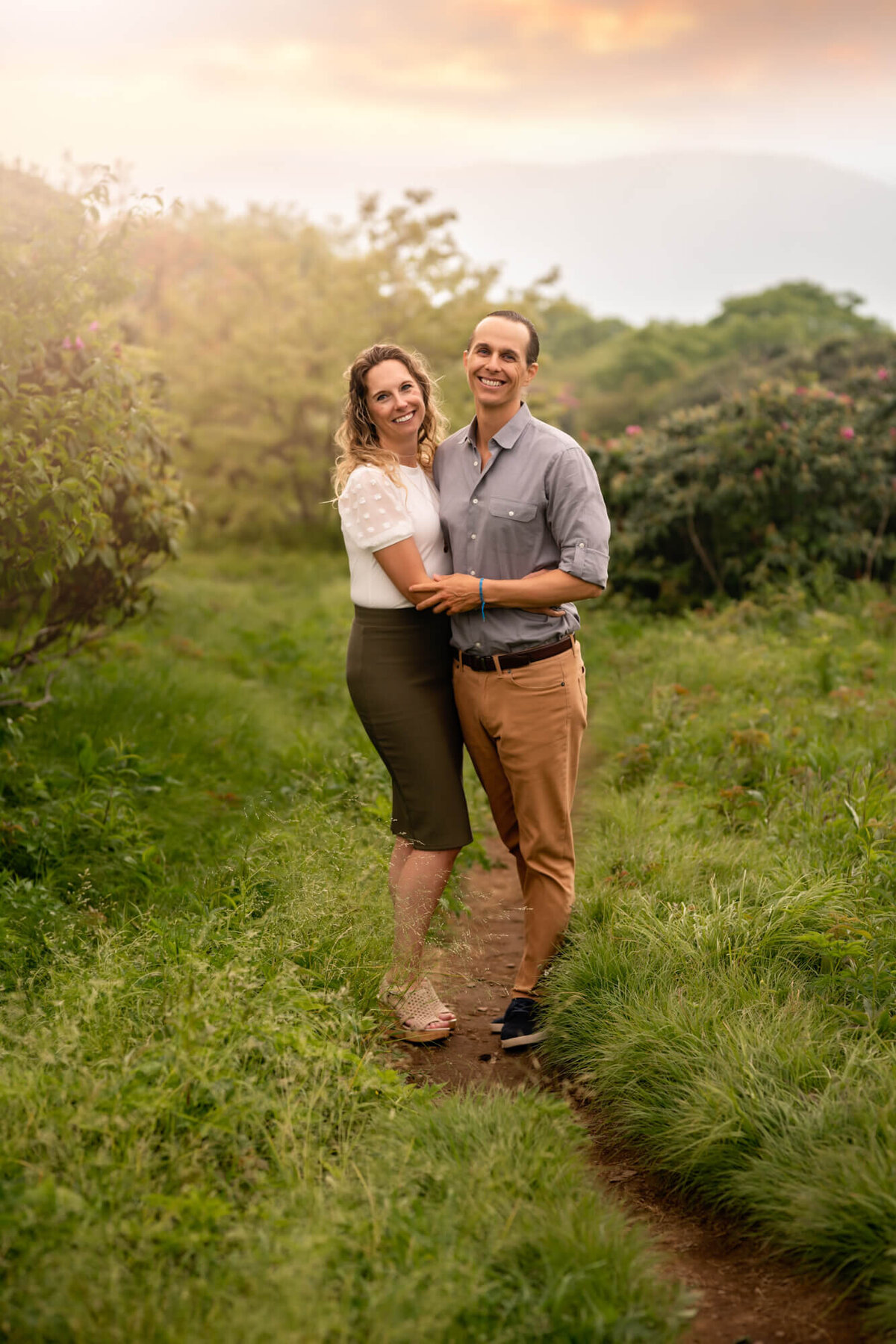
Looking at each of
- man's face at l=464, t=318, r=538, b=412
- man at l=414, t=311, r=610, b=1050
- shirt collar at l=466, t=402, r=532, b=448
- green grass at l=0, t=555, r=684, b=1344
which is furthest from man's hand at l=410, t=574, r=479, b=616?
green grass at l=0, t=555, r=684, b=1344

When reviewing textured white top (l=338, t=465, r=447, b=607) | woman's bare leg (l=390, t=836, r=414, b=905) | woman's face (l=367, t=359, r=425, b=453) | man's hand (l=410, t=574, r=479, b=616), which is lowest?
woman's bare leg (l=390, t=836, r=414, b=905)

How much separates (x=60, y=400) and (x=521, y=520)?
2.40 meters

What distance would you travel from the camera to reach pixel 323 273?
1683 cm

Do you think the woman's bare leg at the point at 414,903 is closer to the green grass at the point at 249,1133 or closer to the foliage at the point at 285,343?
the green grass at the point at 249,1133

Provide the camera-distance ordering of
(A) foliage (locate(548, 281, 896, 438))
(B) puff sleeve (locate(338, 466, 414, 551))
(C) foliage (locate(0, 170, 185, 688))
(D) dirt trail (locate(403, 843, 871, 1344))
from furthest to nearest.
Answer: (A) foliage (locate(548, 281, 896, 438)) < (C) foliage (locate(0, 170, 185, 688)) < (B) puff sleeve (locate(338, 466, 414, 551)) < (D) dirt trail (locate(403, 843, 871, 1344))

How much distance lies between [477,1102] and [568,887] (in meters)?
1.03

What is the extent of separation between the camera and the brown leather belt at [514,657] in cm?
366

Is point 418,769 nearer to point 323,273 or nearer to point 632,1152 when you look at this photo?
point 632,1152

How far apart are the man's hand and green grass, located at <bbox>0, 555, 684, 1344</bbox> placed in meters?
1.15

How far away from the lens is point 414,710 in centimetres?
373

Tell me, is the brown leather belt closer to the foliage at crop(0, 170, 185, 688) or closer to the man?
the man

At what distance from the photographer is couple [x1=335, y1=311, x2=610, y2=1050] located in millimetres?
3555

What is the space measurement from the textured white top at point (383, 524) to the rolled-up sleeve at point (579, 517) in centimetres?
43

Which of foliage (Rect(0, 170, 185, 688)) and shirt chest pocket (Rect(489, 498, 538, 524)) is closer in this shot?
shirt chest pocket (Rect(489, 498, 538, 524))
